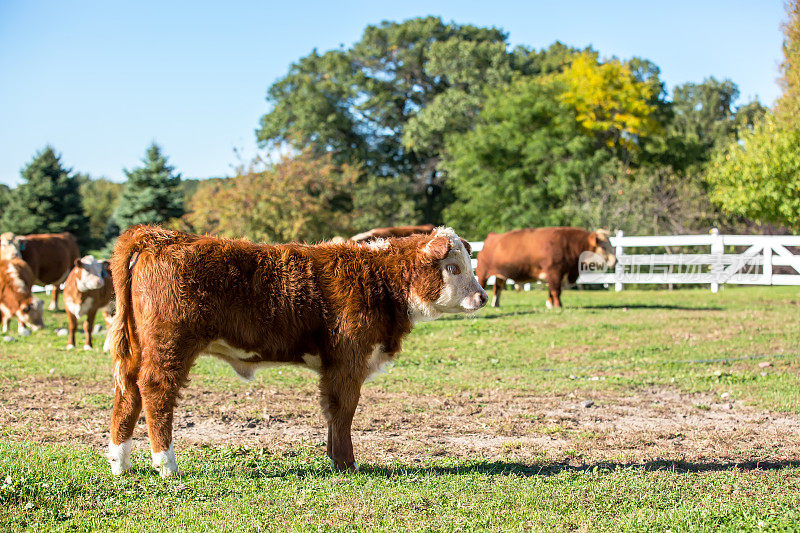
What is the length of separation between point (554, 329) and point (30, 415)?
366 inches

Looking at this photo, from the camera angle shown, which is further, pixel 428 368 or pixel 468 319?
pixel 468 319

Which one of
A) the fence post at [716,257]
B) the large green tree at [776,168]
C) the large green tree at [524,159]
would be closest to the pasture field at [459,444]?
the fence post at [716,257]

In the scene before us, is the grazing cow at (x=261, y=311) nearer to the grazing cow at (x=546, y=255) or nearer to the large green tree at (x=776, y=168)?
the grazing cow at (x=546, y=255)

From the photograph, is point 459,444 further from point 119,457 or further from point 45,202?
point 45,202

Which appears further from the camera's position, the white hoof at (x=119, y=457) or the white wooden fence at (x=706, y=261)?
the white wooden fence at (x=706, y=261)

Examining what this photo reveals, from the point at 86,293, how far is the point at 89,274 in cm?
35

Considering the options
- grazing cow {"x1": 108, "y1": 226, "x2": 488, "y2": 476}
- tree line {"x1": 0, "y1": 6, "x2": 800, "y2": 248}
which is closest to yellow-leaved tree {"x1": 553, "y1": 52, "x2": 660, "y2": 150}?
tree line {"x1": 0, "y1": 6, "x2": 800, "y2": 248}

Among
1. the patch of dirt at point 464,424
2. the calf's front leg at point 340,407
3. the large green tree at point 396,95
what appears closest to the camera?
the calf's front leg at point 340,407

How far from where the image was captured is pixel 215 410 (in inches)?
301

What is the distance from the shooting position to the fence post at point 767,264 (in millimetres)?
22375

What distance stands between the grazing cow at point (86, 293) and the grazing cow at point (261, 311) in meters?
8.08

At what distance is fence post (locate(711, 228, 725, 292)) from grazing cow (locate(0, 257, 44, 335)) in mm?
19665

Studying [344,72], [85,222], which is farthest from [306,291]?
[344,72]

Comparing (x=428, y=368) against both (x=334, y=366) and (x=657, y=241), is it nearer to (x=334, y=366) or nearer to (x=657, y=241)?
(x=334, y=366)
